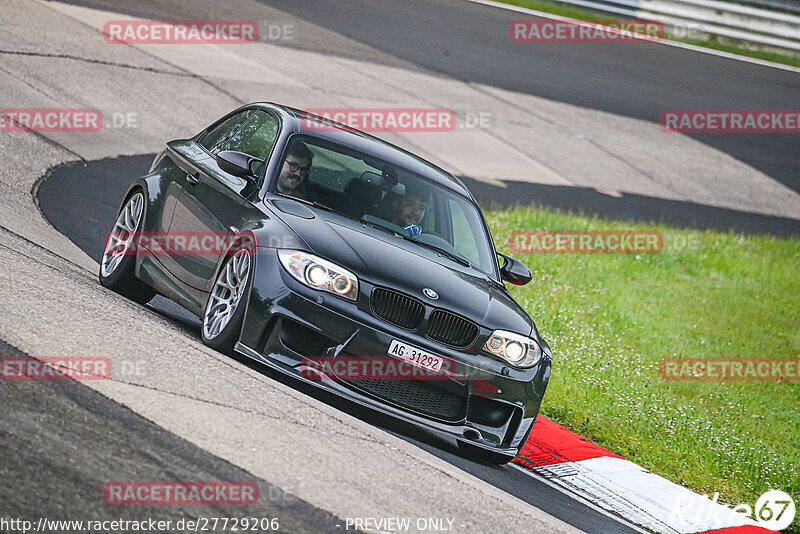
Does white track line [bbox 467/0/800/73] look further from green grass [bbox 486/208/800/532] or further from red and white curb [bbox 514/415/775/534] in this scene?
red and white curb [bbox 514/415/775/534]

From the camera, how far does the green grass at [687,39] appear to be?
27375 mm

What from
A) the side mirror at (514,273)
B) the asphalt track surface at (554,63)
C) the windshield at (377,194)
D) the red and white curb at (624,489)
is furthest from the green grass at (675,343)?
the asphalt track surface at (554,63)

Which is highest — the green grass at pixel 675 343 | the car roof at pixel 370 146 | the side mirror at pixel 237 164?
the car roof at pixel 370 146

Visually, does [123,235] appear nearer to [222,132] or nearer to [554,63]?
[222,132]

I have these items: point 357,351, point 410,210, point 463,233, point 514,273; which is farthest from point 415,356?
point 514,273

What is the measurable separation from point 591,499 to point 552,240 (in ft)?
24.8

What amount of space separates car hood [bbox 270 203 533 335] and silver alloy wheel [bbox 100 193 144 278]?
1.85 metres

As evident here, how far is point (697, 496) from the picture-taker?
783 cm

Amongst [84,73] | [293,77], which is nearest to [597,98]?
[293,77]

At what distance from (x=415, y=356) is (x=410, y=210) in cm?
160

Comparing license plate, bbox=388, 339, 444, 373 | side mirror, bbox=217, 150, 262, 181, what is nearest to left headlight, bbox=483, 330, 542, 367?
license plate, bbox=388, 339, 444, 373

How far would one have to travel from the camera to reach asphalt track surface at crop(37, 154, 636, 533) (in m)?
6.70

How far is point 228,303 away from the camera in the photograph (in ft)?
22.1

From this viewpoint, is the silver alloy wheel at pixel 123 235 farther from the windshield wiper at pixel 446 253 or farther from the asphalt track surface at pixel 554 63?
the asphalt track surface at pixel 554 63
